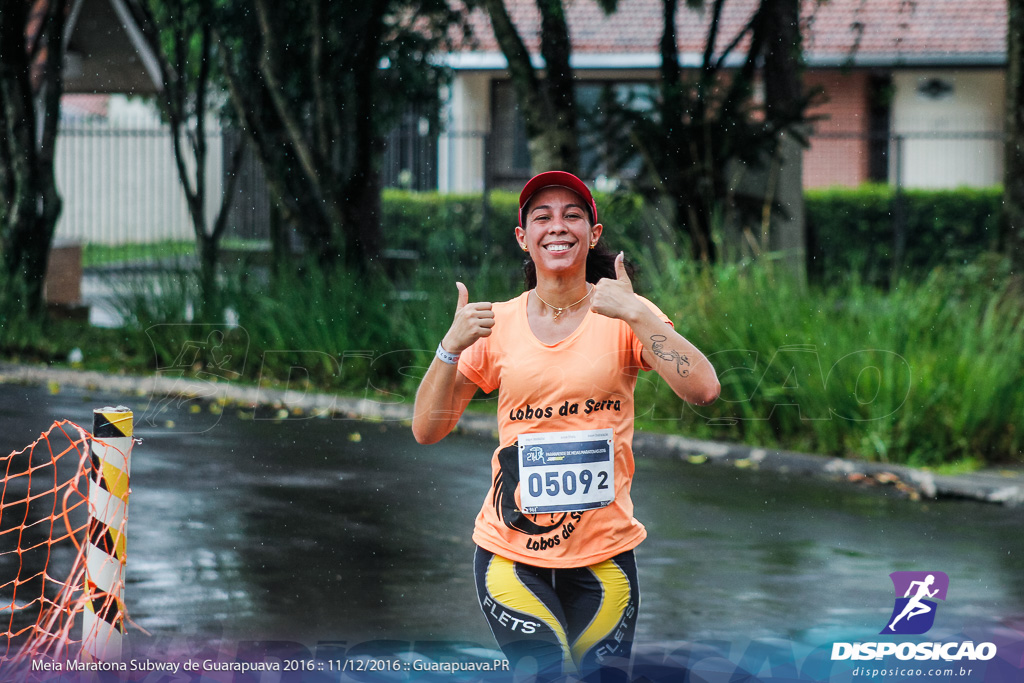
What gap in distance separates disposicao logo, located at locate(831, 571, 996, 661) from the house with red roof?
6520mm

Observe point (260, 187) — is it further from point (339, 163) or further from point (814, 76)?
point (814, 76)

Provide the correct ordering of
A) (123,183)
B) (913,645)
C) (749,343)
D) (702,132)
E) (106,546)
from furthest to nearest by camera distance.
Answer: (123,183)
(702,132)
(749,343)
(913,645)
(106,546)

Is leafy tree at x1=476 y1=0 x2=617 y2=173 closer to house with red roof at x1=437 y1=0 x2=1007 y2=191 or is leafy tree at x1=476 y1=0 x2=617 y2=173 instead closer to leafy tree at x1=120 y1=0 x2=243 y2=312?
house with red roof at x1=437 y1=0 x2=1007 y2=191

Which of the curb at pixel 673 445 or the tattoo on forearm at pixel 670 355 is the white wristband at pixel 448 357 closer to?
the tattoo on forearm at pixel 670 355

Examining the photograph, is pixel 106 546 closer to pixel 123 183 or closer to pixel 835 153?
pixel 123 183

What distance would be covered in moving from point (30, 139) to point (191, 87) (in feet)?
5.99

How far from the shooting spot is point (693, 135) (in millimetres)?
9922

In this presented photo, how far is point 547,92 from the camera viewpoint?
392 inches

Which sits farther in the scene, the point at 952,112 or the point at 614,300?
the point at 952,112

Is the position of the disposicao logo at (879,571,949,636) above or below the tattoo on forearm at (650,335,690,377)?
below

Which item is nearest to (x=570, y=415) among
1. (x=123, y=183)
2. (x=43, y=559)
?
(x=43, y=559)

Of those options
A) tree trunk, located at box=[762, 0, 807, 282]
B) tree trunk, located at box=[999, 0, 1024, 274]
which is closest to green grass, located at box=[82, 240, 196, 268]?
tree trunk, located at box=[762, 0, 807, 282]

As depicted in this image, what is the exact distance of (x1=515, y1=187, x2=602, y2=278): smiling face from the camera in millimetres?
2930

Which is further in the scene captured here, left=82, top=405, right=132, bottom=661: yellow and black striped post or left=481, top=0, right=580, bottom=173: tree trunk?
left=481, top=0, right=580, bottom=173: tree trunk
